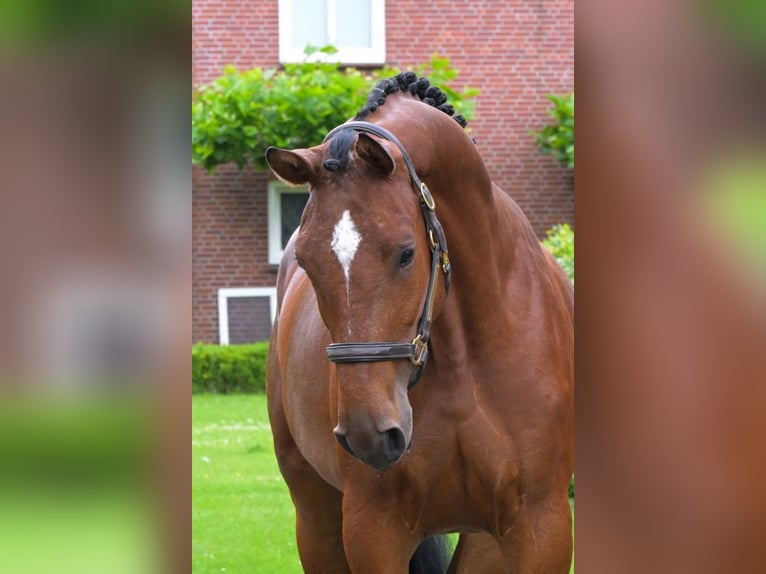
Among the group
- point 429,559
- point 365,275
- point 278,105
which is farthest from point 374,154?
point 278,105

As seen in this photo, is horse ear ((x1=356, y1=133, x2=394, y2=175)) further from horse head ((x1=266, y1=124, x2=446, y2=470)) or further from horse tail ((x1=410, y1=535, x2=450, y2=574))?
horse tail ((x1=410, y1=535, x2=450, y2=574))

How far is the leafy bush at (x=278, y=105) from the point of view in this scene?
13.5 meters

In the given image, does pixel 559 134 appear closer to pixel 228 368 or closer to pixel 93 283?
pixel 228 368

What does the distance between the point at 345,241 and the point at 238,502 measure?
17.5 feet

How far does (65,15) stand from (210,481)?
299 inches

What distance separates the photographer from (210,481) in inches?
314

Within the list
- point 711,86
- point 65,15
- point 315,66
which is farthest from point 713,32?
point 315,66

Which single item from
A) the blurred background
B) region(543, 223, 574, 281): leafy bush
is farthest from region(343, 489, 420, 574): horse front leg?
region(543, 223, 574, 281): leafy bush

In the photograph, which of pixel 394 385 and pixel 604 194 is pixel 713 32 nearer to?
pixel 604 194

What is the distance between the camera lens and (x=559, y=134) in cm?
1486

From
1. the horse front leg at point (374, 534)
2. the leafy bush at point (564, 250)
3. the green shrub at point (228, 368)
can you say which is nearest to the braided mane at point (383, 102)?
the horse front leg at point (374, 534)

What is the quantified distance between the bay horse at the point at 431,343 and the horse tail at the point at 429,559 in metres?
0.60

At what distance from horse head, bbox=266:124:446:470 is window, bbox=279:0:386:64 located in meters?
12.5

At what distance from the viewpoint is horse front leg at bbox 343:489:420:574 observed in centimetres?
292
